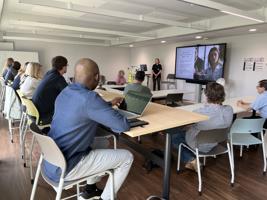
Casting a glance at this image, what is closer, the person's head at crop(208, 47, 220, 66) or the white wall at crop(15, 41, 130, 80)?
the person's head at crop(208, 47, 220, 66)

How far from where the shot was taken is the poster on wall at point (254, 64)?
6.16 metres

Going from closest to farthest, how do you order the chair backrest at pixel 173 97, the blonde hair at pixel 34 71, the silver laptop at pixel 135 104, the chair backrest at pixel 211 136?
the silver laptop at pixel 135 104 → the chair backrest at pixel 211 136 → the blonde hair at pixel 34 71 → the chair backrest at pixel 173 97

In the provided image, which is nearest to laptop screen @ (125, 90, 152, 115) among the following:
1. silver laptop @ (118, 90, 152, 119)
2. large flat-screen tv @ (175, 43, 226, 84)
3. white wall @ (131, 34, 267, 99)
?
silver laptop @ (118, 90, 152, 119)

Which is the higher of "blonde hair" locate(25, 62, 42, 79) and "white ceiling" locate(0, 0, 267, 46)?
"white ceiling" locate(0, 0, 267, 46)

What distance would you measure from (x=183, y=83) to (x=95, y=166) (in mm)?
7539

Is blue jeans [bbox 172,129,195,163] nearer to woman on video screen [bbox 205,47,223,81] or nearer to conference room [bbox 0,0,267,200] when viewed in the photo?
conference room [bbox 0,0,267,200]

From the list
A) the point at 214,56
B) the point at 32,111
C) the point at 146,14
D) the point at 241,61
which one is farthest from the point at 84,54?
the point at 32,111

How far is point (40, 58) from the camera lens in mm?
9148

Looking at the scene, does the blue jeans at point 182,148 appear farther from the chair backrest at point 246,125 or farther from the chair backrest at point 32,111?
the chair backrest at point 32,111

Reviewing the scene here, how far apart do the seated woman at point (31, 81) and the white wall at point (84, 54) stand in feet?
18.1

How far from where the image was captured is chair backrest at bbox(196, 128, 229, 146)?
2.10m

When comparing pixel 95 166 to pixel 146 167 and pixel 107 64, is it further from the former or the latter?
pixel 107 64

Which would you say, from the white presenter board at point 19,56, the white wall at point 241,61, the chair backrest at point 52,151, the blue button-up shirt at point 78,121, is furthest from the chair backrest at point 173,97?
the white presenter board at point 19,56

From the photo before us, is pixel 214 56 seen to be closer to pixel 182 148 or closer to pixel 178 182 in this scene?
pixel 182 148
